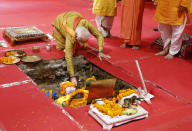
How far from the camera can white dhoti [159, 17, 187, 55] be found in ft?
13.5

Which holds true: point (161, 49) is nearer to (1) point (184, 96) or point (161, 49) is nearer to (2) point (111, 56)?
(2) point (111, 56)

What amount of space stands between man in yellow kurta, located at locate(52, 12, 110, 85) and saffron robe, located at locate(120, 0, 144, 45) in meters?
0.79

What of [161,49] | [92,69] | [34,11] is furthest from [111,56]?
[34,11]

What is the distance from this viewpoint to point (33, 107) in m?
2.54

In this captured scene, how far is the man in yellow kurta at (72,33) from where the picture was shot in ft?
11.3

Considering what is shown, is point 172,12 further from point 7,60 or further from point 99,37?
point 7,60

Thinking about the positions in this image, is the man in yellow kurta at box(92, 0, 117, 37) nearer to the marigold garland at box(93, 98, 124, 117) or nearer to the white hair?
the white hair

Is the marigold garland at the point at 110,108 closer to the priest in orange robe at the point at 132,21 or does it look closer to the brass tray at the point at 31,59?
the brass tray at the point at 31,59

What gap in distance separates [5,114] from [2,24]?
13.0 ft

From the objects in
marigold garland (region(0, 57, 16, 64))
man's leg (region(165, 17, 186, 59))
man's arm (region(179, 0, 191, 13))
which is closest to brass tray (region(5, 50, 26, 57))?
marigold garland (region(0, 57, 16, 64))

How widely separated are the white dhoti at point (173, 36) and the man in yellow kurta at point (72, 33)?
1086 millimetres

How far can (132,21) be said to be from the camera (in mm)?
4547

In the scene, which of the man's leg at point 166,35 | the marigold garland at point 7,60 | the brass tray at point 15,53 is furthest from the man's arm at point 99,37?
the marigold garland at point 7,60

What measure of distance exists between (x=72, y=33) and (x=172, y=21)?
161 cm
